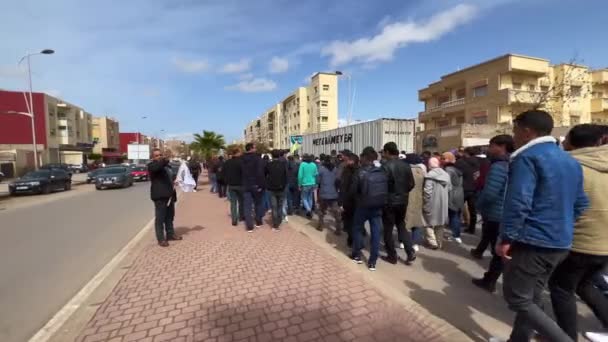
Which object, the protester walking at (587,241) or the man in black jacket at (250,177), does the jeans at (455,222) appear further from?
the man in black jacket at (250,177)

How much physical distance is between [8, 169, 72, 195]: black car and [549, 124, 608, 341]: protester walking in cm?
2214

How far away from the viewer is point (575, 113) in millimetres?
30672

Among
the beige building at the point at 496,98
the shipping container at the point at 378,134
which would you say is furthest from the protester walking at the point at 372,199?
the beige building at the point at 496,98

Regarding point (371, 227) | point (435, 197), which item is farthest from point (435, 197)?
point (371, 227)

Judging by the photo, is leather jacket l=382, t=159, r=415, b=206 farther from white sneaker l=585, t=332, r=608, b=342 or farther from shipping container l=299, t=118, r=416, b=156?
shipping container l=299, t=118, r=416, b=156

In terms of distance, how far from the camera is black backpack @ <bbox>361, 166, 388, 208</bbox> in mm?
4516

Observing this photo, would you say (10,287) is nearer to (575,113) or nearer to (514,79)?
(514,79)

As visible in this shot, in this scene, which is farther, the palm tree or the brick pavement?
the palm tree

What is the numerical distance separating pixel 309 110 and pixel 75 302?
52351 millimetres

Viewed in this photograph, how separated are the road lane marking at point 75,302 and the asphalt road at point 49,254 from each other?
0.17 m

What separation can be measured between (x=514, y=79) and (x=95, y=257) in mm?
32476

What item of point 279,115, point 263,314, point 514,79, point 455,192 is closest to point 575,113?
point 514,79

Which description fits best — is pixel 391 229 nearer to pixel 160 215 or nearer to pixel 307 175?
pixel 307 175

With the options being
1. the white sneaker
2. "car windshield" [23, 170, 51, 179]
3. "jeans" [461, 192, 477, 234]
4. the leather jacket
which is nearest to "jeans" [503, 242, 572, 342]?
the white sneaker
